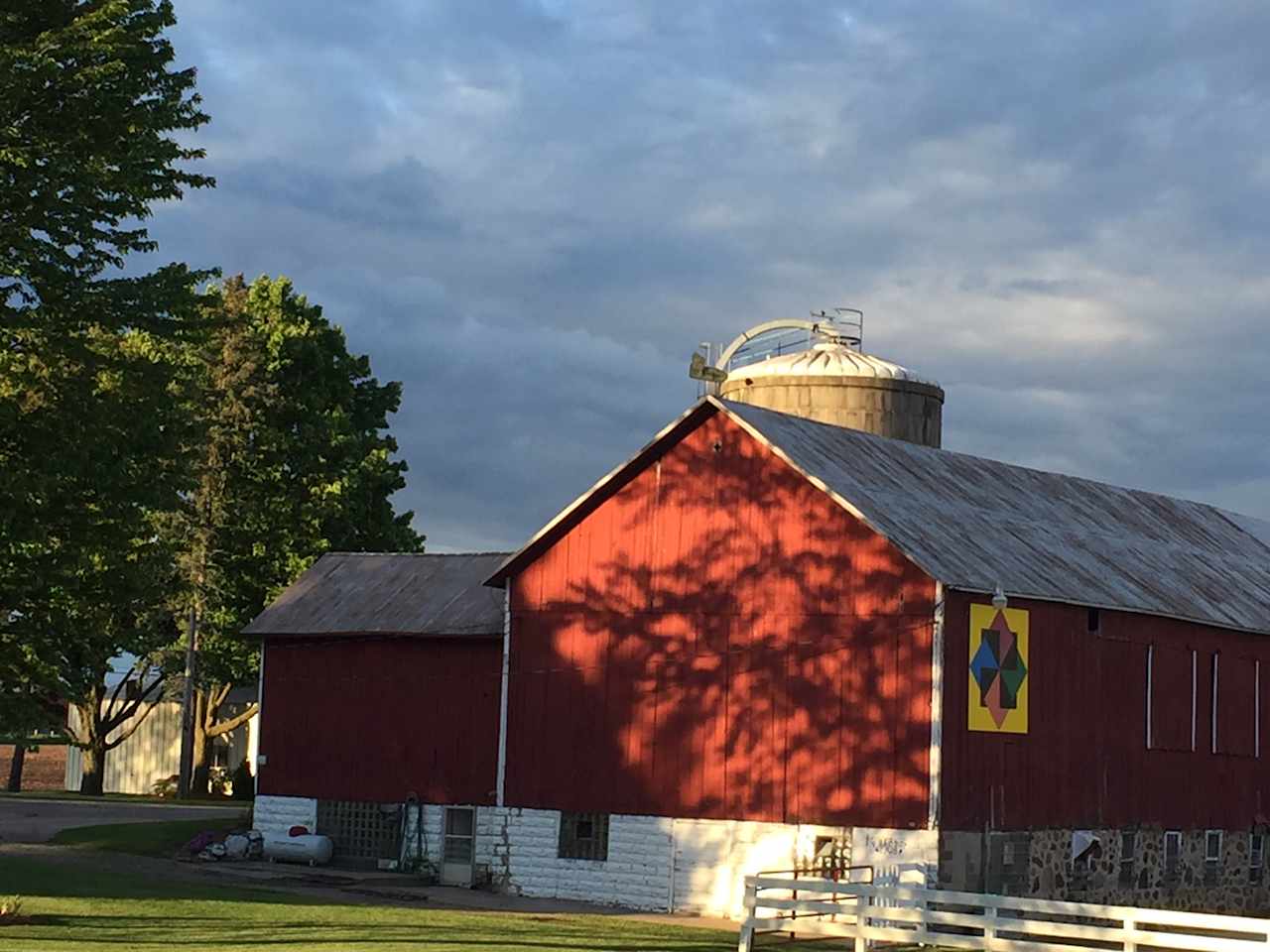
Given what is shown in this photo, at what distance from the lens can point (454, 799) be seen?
4028 centimetres

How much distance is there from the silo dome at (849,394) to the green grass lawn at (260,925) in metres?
19.2

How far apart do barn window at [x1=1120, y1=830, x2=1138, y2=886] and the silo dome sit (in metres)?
14.7

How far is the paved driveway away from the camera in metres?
47.7

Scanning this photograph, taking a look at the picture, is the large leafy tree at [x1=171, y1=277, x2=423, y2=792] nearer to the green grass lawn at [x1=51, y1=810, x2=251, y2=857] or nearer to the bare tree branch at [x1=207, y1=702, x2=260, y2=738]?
the bare tree branch at [x1=207, y1=702, x2=260, y2=738]

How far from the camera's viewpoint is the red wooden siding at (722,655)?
111 ft

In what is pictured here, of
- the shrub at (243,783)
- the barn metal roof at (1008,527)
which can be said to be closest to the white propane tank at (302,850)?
the barn metal roof at (1008,527)

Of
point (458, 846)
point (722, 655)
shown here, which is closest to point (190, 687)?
point (458, 846)

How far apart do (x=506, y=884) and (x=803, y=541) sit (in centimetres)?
917

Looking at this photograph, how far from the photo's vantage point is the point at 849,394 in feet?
164

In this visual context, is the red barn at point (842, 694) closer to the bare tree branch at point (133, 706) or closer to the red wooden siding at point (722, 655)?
the red wooden siding at point (722, 655)

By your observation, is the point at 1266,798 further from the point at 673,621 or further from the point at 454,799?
the point at 454,799

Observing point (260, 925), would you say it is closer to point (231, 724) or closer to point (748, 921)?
point (748, 921)

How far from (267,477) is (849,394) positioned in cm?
1929

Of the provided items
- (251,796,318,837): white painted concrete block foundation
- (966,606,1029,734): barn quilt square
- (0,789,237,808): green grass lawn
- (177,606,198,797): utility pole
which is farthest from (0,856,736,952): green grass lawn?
(0,789,237,808): green grass lawn
